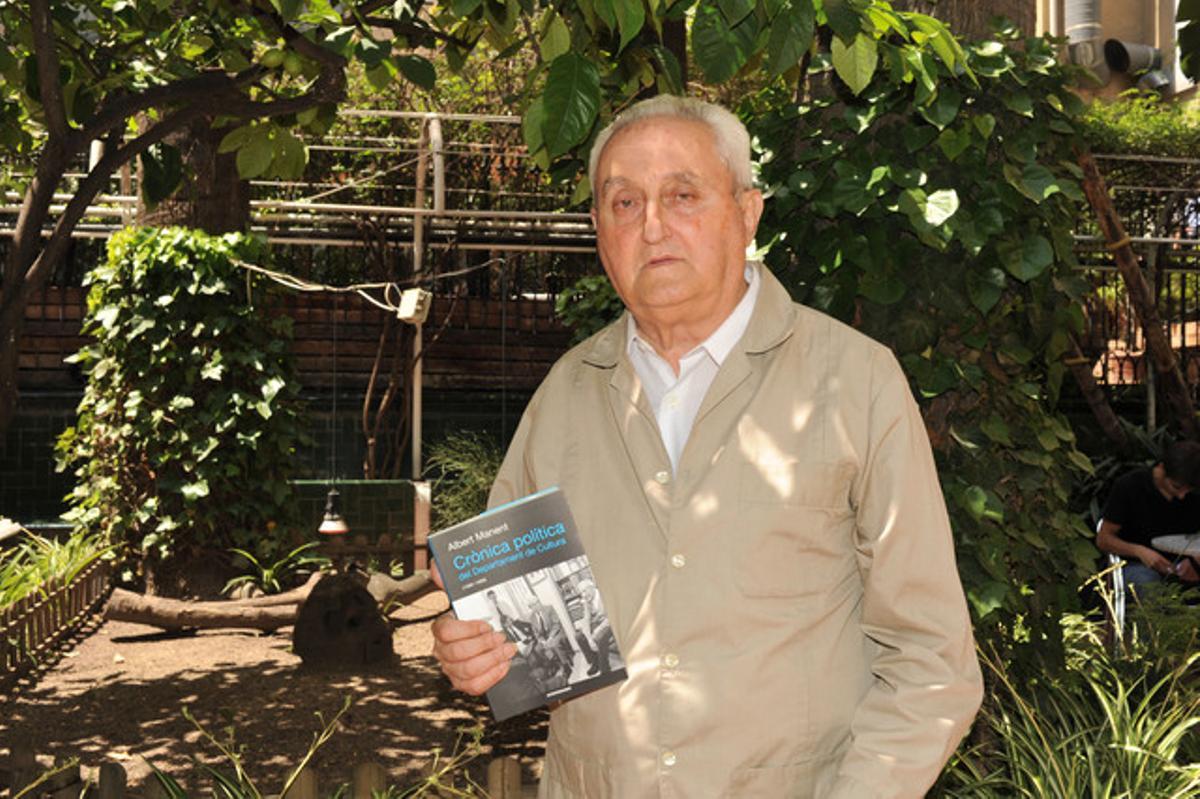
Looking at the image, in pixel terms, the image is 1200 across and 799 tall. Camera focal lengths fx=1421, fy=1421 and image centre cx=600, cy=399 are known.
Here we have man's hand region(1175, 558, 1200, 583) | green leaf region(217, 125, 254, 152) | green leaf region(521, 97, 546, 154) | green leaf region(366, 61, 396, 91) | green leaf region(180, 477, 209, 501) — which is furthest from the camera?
green leaf region(180, 477, 209, 501)

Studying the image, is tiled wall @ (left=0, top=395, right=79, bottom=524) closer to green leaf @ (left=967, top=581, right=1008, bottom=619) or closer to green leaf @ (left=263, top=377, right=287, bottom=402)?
green leaf @ (left=263, top=377, right=287, bottom=402)

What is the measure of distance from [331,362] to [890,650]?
12819 mm

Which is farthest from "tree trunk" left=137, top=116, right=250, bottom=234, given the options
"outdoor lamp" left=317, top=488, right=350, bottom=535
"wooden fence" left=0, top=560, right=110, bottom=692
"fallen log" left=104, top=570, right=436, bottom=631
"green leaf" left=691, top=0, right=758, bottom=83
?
"green leaf" left=691, top=0, right=758, bottom=83

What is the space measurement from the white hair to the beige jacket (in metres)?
0.29

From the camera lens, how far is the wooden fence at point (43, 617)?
823 cm

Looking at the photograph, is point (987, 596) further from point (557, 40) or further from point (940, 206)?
point (557, 40)

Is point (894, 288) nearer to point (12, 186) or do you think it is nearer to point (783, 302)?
point (783, 302)

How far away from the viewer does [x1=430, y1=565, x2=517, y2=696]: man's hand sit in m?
2.23

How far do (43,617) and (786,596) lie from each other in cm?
776

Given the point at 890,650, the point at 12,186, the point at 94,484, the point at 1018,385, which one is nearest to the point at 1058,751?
the point at 1018,385

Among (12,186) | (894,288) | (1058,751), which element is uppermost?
(12,186)

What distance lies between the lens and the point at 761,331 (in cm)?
228

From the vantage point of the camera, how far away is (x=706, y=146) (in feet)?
7.50

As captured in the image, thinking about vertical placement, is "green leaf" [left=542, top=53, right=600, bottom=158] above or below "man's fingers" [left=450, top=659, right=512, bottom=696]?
above
